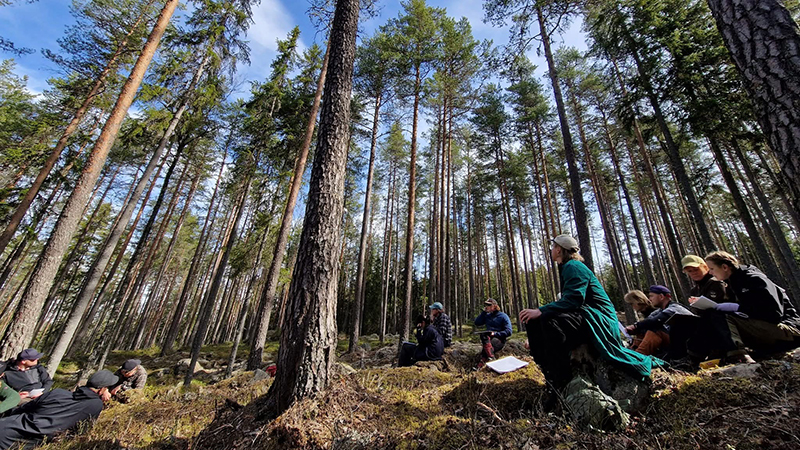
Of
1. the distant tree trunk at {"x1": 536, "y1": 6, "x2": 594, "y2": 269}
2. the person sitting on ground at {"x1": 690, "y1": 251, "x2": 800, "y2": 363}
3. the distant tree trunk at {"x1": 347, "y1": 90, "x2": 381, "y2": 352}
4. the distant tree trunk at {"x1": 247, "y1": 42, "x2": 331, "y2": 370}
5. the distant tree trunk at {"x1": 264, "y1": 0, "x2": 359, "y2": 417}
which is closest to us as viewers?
the distant tree trunk at {"x1": 264, "y1": 0, "x2": 359, "y2": 417}

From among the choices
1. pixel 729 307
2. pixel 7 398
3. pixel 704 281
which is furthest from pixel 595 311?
pixel 7 398

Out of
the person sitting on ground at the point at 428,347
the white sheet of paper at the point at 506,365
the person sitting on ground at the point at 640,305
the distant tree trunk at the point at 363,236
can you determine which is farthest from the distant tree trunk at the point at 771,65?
the distant tree trunk at the point at 363,236

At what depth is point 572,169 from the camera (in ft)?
25.5

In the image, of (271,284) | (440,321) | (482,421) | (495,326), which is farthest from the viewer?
(271,284)

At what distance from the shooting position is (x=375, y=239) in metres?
28.0

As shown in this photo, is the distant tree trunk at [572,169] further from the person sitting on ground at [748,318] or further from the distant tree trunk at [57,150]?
the distant tree trunk at [57,150]

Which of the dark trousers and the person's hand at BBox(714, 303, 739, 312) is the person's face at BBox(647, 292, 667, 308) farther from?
the dark trousers

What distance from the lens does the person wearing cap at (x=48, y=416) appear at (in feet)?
10.2

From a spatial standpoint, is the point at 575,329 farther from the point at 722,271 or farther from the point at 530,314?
the point at 722,271

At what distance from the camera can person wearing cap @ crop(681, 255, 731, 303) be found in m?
3.71

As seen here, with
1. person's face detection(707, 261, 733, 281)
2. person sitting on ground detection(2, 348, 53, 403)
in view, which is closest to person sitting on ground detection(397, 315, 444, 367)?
person's face detection(707, 261, 733, 281)

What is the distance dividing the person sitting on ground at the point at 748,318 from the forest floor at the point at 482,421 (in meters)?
0.23

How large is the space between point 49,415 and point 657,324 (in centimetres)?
761

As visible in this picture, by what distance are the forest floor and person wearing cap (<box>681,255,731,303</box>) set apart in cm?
99
